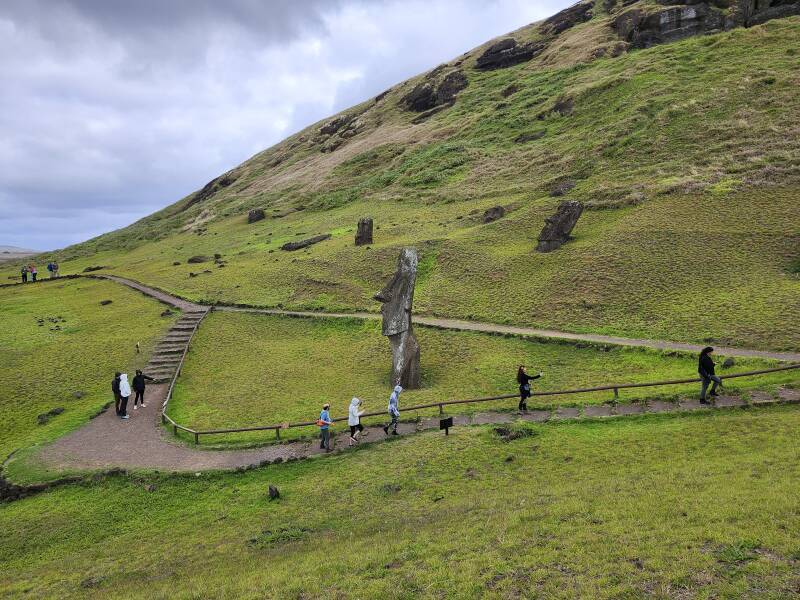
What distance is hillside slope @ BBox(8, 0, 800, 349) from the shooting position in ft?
116

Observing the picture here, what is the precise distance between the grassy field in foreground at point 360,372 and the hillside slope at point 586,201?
4.21 metres

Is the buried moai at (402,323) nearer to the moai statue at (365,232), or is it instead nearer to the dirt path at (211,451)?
the dirt path at (211,451)

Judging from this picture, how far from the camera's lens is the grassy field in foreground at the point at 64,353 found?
27.2m

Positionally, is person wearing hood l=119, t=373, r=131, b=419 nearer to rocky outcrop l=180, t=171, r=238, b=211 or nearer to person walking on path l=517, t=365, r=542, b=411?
person walking on path l=517, t=365, r=542, b=411

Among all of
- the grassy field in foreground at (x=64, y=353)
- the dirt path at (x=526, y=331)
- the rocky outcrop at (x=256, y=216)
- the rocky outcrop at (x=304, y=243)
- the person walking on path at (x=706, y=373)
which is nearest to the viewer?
the person walking on path at (x=706, y=373)

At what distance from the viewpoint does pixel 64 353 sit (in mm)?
36500

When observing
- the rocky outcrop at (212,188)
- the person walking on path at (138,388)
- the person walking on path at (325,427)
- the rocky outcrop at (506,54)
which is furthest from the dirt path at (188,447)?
the rocky outcrop at (212,188)

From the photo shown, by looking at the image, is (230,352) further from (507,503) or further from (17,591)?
(507,503)

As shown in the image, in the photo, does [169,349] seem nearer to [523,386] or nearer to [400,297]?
[400,297]

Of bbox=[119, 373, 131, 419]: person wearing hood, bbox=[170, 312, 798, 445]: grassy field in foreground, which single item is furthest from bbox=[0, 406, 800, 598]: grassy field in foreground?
bbox=[119, 373, 131, 419]: person wearing hood

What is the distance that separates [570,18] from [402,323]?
13131cm

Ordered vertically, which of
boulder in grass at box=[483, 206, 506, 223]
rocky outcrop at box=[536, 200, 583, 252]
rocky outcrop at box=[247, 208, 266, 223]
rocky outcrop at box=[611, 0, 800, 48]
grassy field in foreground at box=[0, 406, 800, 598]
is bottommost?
grassy field in foreground at box=[0, 406, 800, 598]

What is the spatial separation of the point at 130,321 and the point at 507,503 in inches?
1558

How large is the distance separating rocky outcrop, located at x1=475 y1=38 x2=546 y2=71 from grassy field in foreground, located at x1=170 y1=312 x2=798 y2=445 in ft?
366
